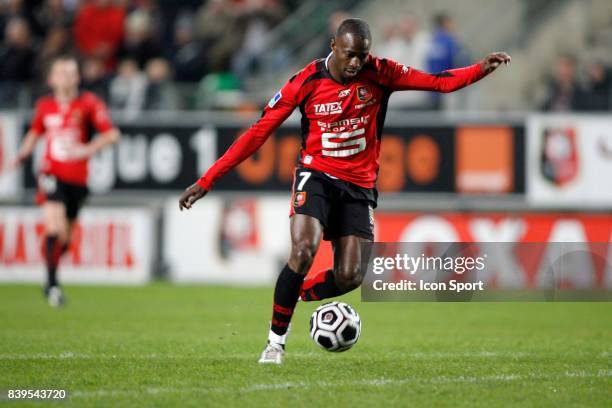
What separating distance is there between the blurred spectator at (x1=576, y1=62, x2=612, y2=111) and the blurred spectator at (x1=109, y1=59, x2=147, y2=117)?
6.54 metres

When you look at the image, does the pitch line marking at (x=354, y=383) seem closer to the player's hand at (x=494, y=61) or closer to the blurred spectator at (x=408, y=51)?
the player's hand at (x=494, y=61)

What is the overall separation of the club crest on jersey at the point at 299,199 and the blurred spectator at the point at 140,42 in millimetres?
12062


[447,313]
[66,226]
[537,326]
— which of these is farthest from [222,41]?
[537,326]

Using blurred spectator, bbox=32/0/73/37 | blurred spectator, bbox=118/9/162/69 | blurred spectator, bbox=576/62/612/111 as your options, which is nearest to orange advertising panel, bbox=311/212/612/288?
blurred spectator, bbox=576/62/612/111

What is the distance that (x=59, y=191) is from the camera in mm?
13102

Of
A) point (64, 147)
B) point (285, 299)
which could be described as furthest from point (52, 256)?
point (285, 299)

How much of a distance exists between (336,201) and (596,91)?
972 cm

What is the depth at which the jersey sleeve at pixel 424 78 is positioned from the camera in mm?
7719

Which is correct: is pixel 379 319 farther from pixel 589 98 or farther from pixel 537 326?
pixel 589 98

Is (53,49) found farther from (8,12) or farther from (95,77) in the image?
(8,12)

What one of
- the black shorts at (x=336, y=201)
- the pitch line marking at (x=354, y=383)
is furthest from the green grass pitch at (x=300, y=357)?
Answer: the black shorts at (x=336, y=201)

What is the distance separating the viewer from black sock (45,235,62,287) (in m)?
12.8

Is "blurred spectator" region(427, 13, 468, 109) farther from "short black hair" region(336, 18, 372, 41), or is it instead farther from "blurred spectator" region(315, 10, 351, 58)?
"short black hair" region(336, 18, 372, 41)

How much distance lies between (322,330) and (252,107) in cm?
1011
